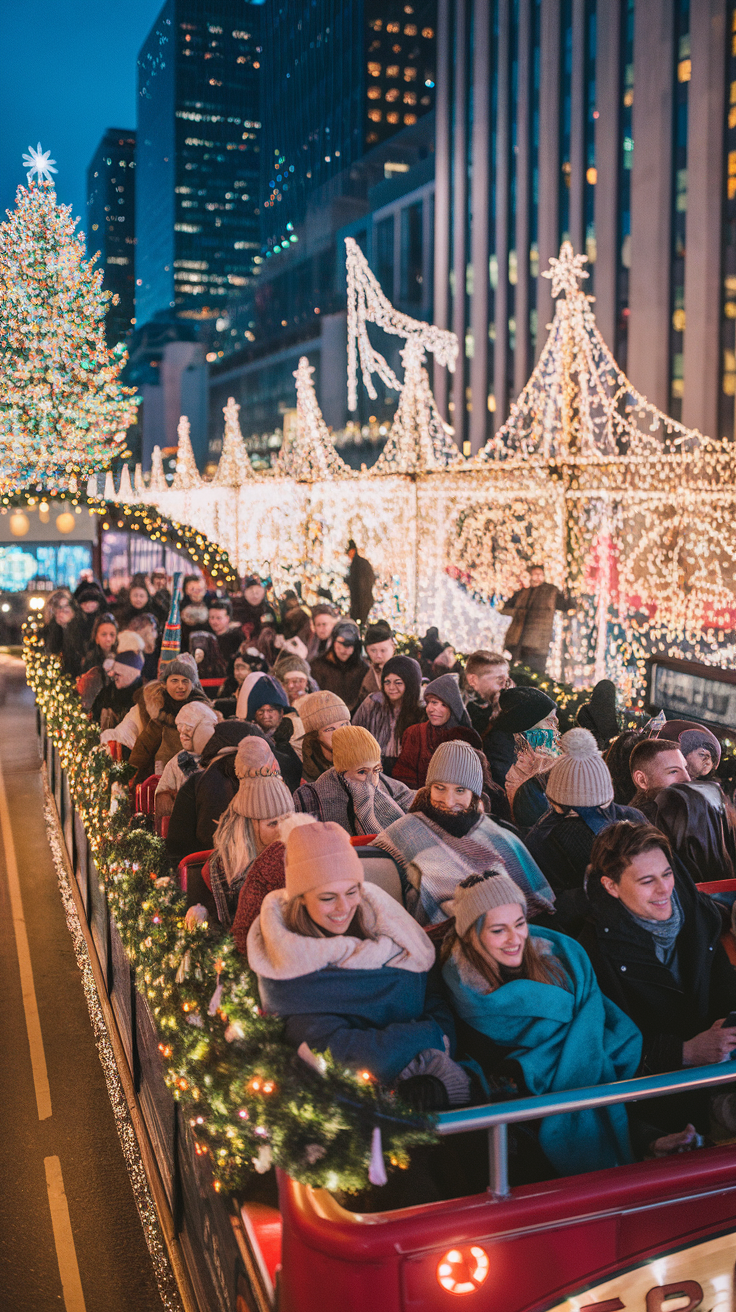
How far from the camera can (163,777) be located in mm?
6020

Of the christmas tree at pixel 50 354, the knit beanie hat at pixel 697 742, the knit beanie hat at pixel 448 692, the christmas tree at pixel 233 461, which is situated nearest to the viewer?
the knit beanie hat at pixel 697 742

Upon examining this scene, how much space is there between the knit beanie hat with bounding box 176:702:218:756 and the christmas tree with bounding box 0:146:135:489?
32.8 metres

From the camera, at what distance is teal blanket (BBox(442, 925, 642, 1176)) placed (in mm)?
3137

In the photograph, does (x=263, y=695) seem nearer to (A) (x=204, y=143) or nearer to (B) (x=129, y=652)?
(B) (x=129, y=652)

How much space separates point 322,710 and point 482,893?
3001 millimetres

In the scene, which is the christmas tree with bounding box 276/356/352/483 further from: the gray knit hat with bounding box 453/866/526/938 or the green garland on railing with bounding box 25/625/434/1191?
the gray knit hat with bounding box 453/866/526/938

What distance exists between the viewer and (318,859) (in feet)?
10.5

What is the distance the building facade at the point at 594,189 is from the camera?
35.0m

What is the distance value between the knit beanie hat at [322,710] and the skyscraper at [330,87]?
9020cm

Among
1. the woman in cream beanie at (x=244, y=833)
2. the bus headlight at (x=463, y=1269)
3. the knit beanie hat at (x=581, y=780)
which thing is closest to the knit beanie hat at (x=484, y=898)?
the bus headlight at (x=463, y=1269)

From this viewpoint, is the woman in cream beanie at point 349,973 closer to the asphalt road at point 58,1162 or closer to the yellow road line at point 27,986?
the asphalt road at point 58,1162

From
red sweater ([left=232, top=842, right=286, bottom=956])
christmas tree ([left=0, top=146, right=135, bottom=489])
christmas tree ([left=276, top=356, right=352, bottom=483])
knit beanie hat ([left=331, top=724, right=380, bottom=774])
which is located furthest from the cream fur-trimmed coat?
christmas tree ([left=0, top=146, right=135, bottom=489])

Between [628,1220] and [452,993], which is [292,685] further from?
[628,1220]

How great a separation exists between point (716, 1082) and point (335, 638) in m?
6.41
